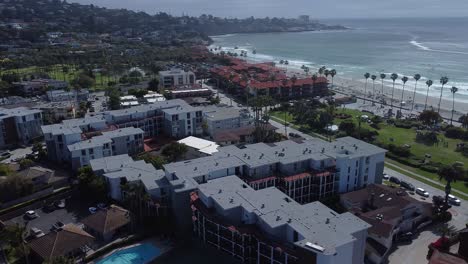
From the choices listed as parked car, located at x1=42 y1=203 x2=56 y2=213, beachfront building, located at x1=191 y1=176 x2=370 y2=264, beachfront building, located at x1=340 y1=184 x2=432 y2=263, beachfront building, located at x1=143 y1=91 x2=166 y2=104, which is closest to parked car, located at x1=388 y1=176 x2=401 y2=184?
beachfront building, located at x1=340 y1=184 x2=432 y2=263

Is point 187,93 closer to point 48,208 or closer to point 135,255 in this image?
point 48,208

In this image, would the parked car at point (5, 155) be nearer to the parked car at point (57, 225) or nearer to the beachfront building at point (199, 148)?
the parked car at point (57, 225)

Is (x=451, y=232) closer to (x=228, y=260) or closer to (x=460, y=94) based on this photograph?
(x=228, y=260)

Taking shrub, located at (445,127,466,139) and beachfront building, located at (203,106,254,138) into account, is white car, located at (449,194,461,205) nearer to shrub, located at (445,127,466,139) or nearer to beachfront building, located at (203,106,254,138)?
shrub, located at (445,127,466,139)

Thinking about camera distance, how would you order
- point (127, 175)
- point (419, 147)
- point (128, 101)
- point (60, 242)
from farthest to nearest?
point (128, 101)
point (419, 147)
point (127, 175)
point (60, 242)

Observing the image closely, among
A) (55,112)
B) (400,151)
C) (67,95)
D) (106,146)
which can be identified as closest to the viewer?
(106,146)

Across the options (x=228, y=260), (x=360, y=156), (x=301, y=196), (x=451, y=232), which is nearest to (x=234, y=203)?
(x=228, y=260)

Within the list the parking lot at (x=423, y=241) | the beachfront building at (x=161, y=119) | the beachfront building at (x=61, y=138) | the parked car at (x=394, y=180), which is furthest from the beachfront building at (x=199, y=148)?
the parking lot at (x=423, y=241)

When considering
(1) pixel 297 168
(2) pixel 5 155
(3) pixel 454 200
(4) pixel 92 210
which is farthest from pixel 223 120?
(3) pixel 454 200
